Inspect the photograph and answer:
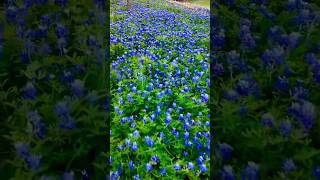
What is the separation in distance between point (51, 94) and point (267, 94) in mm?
1393

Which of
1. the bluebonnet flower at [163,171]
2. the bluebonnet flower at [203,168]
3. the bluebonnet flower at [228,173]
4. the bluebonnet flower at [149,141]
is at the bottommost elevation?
the bluebonnet flower at [163,171]

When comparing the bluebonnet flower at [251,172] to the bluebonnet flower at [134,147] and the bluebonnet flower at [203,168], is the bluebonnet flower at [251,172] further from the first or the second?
the bluebonnet flower at [134,147]

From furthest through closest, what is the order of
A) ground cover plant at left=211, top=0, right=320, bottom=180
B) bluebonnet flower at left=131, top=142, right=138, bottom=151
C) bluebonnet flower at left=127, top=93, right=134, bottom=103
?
bluebonnet flower at left=127, top=93, right=134, bottom=103
bluebonnet flower at left=131, top=142, right=138, bottom=151
ground cover plant at left=211, top=0, right=320, bottom=180

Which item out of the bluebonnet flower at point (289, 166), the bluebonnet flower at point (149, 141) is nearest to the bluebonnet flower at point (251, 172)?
the bluebonnet flower at point (289, 166)

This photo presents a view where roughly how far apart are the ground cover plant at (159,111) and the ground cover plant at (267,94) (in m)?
0.15

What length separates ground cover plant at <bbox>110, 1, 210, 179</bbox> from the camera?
2.50 meters

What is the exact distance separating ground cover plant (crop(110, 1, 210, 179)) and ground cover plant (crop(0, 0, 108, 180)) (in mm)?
176

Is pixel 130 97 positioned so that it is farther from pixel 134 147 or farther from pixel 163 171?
pixel 163 171

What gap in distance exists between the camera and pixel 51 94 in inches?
115

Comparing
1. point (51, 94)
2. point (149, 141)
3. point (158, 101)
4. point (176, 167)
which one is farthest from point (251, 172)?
point (51, 94)

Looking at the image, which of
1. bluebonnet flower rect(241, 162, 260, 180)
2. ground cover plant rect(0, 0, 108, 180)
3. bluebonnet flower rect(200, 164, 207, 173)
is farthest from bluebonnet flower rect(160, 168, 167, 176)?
bluebonnet flower rect(241, 162, 260, 180)

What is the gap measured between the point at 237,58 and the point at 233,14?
1.13 metres

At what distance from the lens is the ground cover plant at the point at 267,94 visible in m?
2.30

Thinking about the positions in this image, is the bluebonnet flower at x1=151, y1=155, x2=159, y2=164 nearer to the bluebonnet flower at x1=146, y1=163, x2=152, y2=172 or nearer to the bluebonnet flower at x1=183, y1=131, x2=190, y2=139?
the bluebonnet flower at x1=146, y1=163, x2=152, y2=172
